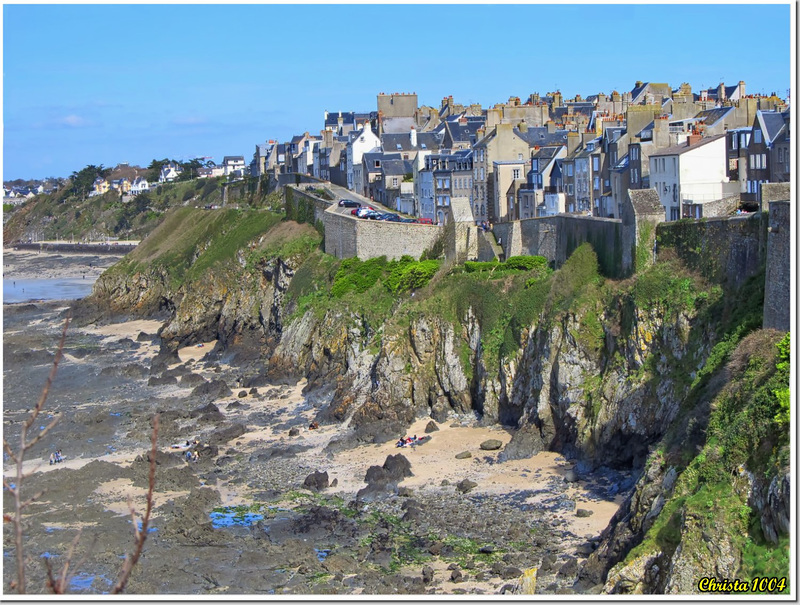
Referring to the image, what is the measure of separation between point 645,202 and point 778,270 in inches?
384

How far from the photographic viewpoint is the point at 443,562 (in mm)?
23250

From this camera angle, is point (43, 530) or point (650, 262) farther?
point (650, 262)

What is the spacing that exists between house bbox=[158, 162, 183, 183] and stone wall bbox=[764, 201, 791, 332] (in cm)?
13074

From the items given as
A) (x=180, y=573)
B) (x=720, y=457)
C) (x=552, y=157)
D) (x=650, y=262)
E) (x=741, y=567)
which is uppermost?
(x=552, y=157)

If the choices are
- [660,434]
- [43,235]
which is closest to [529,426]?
[660,434]

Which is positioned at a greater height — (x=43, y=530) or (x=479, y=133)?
(x=479, y=133)

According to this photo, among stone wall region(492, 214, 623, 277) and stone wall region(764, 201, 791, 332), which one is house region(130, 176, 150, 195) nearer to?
stone wall region(492, 214, 623, 277)

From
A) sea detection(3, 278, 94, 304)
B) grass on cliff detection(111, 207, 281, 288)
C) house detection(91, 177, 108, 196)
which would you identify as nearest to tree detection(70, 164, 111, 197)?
house detection(91, 177, 108, 196)

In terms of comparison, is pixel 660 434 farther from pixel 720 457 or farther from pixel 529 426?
pixel 720 457

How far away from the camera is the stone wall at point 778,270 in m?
23.1

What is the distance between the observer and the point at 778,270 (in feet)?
78.4

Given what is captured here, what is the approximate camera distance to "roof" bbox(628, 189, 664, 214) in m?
33.2

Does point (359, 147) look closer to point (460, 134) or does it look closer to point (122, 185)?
point (460, 134)

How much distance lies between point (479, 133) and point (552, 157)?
7.23m
